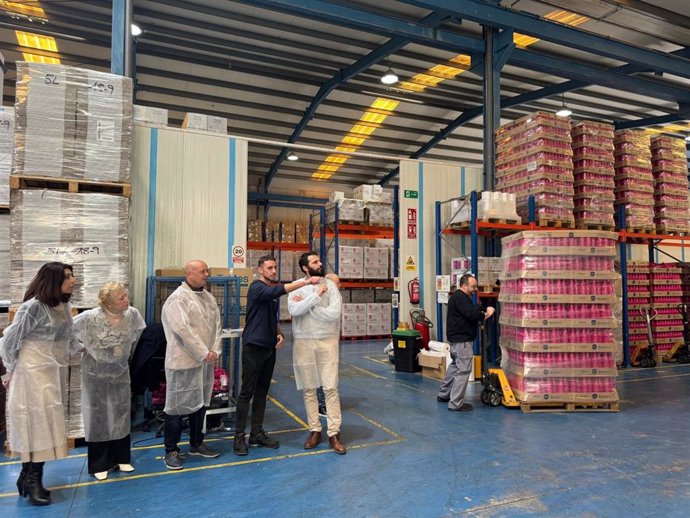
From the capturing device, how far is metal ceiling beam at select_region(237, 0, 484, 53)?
8.43 meters

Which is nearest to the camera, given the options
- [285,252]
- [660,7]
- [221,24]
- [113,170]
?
[113,170]

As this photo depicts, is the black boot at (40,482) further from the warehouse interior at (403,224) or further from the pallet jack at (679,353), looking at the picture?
the pallet jack at (679,353)

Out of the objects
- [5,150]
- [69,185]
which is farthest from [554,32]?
[5,150]

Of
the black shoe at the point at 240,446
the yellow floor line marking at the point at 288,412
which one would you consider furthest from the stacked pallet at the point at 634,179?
the black shoe at the point at 240,446

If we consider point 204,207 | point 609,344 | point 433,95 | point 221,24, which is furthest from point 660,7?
point 204,207

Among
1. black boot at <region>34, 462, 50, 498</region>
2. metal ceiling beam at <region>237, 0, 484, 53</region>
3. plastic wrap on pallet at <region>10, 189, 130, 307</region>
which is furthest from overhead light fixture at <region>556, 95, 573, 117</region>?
black boot at <region>34, 462, 50, 498</region>

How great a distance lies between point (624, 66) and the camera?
11.8m

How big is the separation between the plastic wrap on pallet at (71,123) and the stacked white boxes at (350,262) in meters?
8.56

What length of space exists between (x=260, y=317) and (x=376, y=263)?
31.9 feet

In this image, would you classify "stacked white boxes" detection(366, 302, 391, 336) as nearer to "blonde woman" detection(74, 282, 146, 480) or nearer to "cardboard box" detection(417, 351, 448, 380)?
"cardboard box" detection(417, 351, 448, 380)

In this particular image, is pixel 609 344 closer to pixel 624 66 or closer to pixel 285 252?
pixel 624 66

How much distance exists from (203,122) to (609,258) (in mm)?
6238

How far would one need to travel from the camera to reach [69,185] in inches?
206

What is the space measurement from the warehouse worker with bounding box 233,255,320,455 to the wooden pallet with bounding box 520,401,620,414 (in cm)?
347
